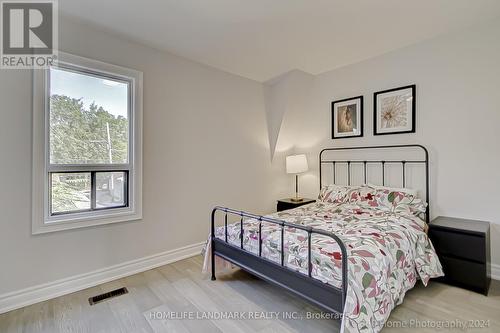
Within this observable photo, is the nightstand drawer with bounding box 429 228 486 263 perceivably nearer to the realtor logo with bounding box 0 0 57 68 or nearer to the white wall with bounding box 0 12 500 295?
the white wall with bounding box 0 12 500 295

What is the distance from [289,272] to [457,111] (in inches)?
102

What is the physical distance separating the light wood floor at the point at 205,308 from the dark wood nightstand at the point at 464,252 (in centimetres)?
11

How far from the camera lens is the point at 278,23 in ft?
8.16

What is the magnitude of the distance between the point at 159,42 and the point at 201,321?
2.87 m

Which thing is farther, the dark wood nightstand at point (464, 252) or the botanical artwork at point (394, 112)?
the botanical artwork at point (394, 112)

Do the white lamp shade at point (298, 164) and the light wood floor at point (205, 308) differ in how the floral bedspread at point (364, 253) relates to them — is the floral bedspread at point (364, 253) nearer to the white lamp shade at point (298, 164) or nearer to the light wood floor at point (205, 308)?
the light wood floor at point (205, 308)

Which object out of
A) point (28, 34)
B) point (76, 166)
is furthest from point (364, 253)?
point (28, 34)

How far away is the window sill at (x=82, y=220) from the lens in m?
2.25

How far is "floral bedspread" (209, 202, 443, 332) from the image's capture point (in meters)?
1.56

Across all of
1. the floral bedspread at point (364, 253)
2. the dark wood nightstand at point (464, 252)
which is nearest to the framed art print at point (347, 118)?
the floral bedspread at point (364, 253)

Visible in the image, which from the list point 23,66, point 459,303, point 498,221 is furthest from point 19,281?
point 498,221

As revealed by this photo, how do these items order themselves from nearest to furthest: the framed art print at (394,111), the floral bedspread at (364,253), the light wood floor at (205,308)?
the floral bedspread at (364,253)
the light wood floor at (205,308)
the framed art print at (394,111)

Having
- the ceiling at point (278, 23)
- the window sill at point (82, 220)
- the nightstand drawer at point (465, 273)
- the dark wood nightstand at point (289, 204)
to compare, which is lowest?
the nightstand drawer at point (465, 273)

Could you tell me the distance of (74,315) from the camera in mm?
2016
